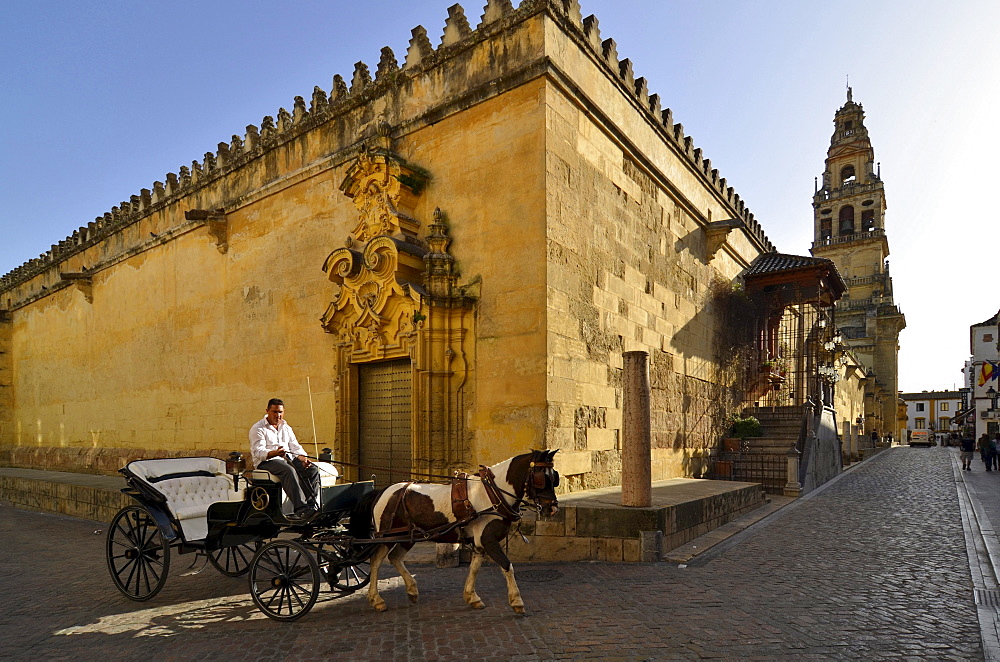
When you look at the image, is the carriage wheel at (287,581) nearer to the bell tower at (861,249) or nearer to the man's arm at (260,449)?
the man's arm at (260,449)

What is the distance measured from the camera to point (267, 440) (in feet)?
18.2

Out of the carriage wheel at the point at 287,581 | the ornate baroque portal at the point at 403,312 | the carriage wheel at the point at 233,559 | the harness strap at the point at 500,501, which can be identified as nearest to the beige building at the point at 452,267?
the ornate baroque portal at the point at 403,312

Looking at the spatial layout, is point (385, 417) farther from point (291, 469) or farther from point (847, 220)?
point (847, 220)

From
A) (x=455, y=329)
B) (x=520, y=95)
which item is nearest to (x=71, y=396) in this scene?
(x=455, y=329)

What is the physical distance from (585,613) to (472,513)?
124 cm

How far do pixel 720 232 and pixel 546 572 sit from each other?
33.5 feet

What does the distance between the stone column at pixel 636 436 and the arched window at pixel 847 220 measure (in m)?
41.5

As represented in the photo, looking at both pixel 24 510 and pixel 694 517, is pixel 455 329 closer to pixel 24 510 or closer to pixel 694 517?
pixel 694 517

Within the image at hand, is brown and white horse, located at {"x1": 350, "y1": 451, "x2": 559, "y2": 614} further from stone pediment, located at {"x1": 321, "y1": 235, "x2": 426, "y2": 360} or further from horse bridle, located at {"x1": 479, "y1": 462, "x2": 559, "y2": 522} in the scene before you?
stone pediment, located at {"x1": 321, "y1": 235, "x2": 426, "y2": 360}

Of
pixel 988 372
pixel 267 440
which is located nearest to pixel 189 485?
pixel 267 440

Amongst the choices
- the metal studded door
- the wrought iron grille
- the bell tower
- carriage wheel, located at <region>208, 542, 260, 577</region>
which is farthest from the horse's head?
the bell tower

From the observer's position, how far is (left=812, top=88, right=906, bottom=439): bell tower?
134ft

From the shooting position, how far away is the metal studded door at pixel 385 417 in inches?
379

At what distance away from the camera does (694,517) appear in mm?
8031
